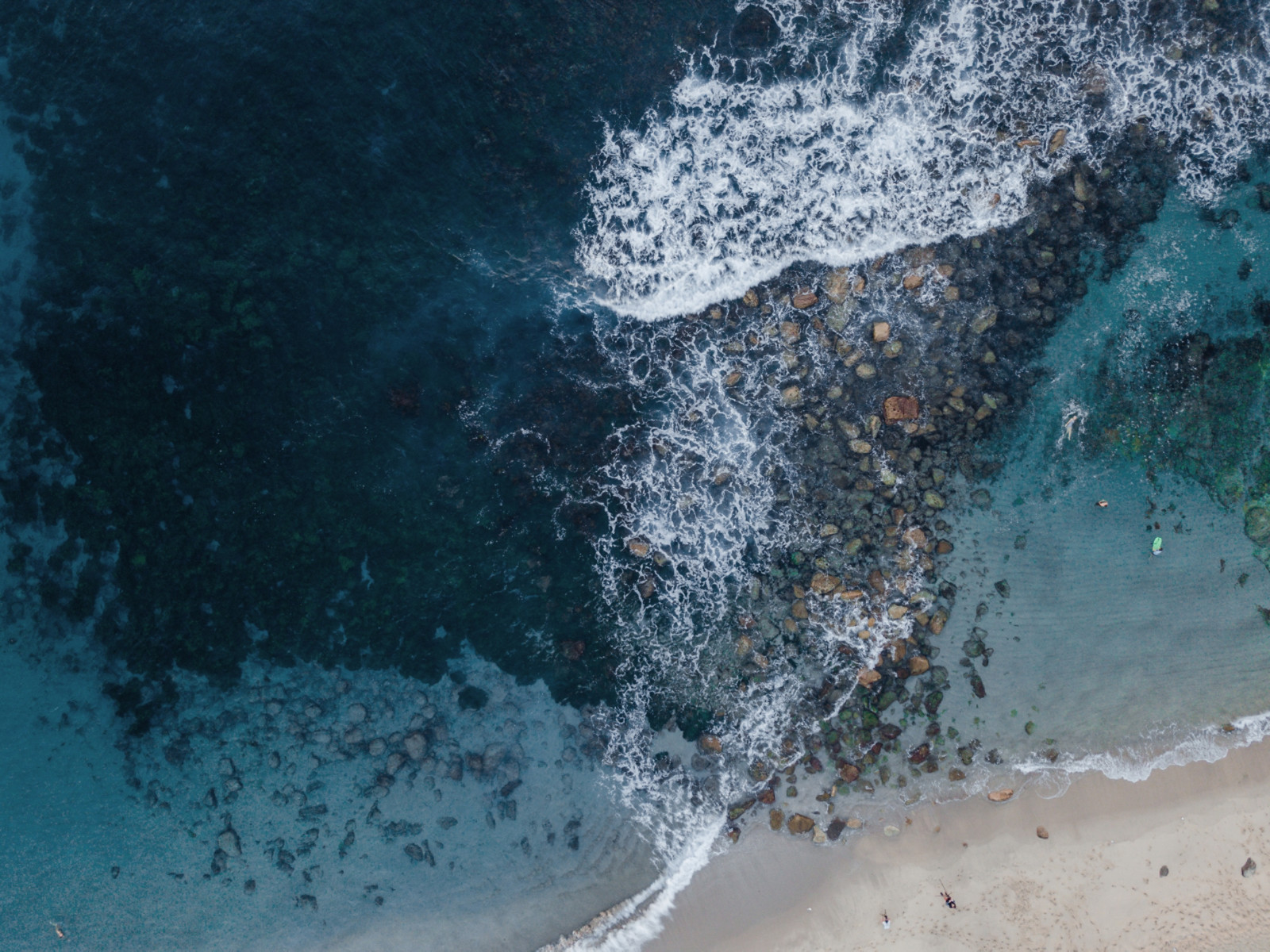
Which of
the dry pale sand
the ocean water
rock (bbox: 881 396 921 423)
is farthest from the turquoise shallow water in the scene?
rock (bbox: 881 396 921 423)

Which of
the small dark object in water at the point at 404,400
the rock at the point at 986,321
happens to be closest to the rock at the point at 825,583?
the rock at the point at 986,321

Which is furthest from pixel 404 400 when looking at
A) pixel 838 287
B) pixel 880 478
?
pixel 880 478

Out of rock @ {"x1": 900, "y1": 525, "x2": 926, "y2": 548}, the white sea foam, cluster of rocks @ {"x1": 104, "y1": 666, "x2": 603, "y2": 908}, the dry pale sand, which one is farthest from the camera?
the white sea foam

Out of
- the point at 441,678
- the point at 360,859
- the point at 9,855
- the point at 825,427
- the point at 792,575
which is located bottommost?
the point at 360,859

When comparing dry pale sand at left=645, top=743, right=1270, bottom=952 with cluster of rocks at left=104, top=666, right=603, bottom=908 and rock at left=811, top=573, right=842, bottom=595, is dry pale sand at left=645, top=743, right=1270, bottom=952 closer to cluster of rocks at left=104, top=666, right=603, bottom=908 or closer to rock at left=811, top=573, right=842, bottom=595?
cluster of rocks at left=104, top=666, right=603, bottom=908

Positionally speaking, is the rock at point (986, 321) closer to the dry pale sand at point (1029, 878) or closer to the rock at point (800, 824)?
the dry pale sand at point (1029, 878)

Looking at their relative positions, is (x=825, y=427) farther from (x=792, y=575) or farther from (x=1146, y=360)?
(x=1146, y=360)

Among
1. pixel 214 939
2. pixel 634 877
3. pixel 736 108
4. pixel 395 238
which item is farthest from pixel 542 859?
pixel 736 108
